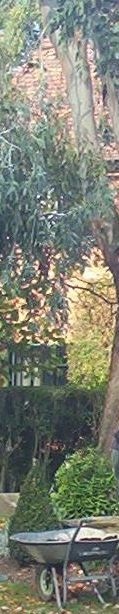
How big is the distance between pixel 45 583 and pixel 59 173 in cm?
361

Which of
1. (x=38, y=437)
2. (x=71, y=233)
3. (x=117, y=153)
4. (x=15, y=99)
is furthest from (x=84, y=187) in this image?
(x=38, y=437)

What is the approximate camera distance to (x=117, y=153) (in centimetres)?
1188

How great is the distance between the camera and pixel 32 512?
989cm

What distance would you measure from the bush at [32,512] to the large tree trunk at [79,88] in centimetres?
337

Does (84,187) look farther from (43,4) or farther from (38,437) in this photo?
(38,437)

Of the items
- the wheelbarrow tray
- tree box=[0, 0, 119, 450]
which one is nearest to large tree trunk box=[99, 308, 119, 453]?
tree box=[0, 0, 119, 450]

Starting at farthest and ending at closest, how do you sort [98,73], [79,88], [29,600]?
[79,88] < [98,73] < [29,600]

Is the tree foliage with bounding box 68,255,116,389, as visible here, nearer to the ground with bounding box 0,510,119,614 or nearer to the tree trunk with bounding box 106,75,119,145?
the tree trunk with bounding box 106,75,119,145

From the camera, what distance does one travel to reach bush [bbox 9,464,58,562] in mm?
9773

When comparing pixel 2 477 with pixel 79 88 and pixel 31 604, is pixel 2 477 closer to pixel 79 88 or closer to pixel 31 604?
pixel 31 604

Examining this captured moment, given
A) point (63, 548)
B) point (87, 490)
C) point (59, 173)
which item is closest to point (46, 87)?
point (59, 173)

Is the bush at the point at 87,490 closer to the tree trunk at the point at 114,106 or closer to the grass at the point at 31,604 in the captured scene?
the grass at the point at 31,604

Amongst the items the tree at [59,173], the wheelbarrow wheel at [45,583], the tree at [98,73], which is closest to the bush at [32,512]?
the wheelbarrow wheel at [45,583]

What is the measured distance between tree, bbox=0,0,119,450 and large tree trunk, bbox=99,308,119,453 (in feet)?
5.31
